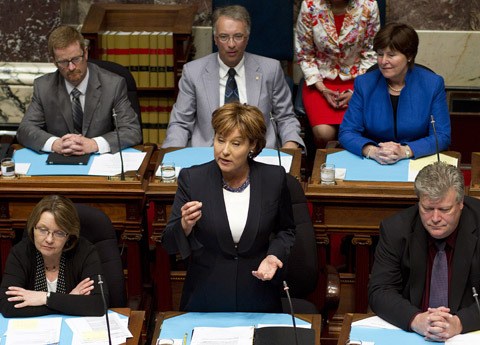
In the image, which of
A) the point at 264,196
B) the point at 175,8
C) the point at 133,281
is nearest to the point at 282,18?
the point at 175,8

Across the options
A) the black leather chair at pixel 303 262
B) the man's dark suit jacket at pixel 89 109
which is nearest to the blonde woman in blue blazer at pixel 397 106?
the black leather chair at pixel 303 262

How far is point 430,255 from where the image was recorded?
4.07 m

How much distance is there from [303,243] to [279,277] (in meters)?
0.32

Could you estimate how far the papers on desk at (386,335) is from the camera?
3.78 meters

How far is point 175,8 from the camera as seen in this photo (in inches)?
281

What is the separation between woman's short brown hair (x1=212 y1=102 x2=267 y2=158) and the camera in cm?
406

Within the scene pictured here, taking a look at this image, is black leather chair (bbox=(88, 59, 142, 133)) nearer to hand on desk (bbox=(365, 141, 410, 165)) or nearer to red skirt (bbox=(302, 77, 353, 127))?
red skirt (bbox=(302, 77, 353, 127))

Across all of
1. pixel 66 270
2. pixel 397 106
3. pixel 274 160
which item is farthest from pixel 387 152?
pixel 66 270

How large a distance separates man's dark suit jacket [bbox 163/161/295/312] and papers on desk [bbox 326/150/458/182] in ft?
2.87

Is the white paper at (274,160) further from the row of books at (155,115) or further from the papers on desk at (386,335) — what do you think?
the row of books at (155,115)

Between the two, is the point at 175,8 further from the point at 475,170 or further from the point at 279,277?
the point at 279,277

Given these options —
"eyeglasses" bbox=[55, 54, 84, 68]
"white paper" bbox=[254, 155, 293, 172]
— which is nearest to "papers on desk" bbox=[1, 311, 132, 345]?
"white paper" bbox=[254, 155, 293, 172]

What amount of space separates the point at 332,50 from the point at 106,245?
8.52 ft

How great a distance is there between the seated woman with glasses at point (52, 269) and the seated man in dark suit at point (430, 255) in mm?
1094
